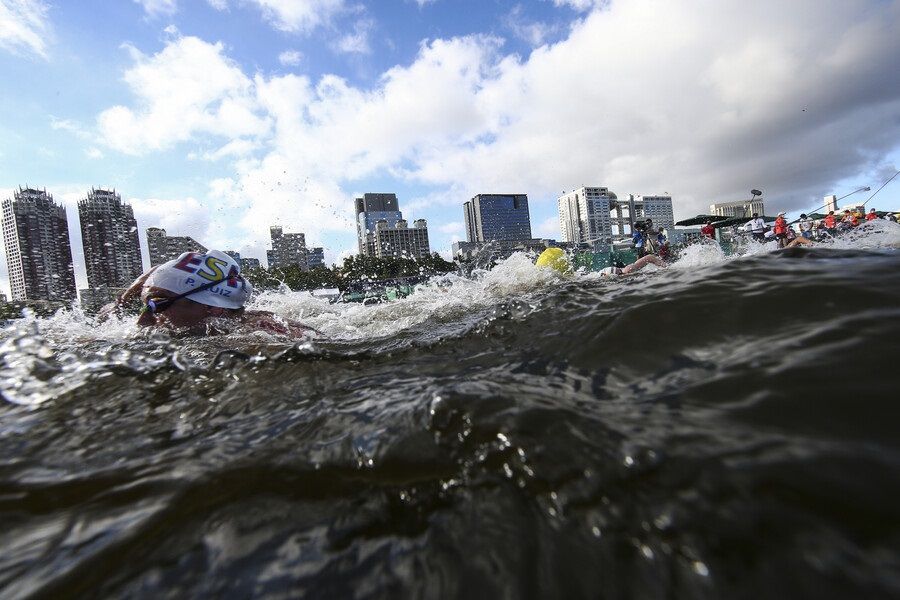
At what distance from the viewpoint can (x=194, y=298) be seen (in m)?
4.23

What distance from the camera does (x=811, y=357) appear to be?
4.66 feet

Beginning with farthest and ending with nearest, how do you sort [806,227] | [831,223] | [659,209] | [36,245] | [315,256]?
[659,209]
[315,256]
[36,245]
[831,223]
[806,227]

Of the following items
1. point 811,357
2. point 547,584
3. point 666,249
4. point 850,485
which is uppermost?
point 666,249

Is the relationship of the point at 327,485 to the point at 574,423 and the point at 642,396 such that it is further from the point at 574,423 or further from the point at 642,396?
the point at 642,396

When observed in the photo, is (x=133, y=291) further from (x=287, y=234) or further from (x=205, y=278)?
(x=287, y=234)

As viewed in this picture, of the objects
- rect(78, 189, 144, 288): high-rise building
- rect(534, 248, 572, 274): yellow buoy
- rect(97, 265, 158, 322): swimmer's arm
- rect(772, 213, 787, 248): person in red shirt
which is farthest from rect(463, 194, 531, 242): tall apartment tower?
rect(97, 265, 158, 322): swimmer's arm

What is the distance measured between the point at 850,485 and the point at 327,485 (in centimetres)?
134

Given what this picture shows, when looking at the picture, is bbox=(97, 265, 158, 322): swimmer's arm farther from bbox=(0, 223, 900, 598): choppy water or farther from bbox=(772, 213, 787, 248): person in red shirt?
bbox=(772, 213, 787, 248): person in red shirt

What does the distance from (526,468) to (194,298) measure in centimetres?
430

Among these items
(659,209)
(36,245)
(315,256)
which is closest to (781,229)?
(36,245)

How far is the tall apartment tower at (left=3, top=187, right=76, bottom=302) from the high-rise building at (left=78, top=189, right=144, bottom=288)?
213 cm

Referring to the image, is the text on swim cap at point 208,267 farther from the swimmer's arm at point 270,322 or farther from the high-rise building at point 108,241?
the high-rise building at point 108,241

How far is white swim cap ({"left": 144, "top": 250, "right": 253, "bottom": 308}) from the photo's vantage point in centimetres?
413

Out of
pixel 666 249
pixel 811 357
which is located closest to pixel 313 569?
pixel 811 357
